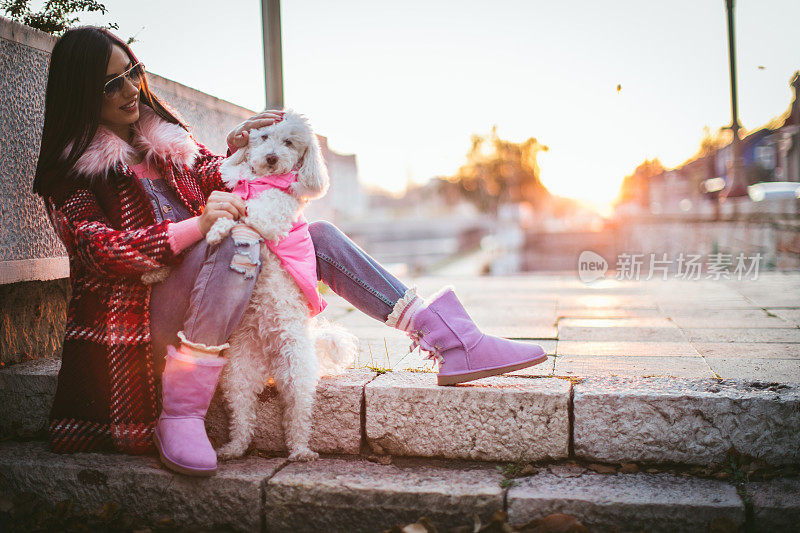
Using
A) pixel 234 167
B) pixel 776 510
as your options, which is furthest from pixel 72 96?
pixel 776 510

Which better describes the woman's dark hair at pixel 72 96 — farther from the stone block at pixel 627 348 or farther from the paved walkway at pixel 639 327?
the stone block at pixel 627 348

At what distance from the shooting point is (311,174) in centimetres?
204

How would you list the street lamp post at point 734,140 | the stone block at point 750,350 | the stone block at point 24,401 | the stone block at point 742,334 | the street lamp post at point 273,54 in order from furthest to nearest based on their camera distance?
the street lamp post at point 734,140 → the stone block at point 742,334 → the street lamp post at point 273,54 → the stone block at point 750,350 → the stone block at point 24,401

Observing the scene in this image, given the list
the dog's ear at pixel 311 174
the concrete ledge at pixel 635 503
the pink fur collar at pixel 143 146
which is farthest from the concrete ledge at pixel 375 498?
the pink fur collar at pixel 143 146

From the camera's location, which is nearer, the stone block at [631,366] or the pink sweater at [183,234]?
the pink sweater at [183,234]

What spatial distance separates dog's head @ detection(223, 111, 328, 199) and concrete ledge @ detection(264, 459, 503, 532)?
0.98 m

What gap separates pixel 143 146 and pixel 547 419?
5.95 feet

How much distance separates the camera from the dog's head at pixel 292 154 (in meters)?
2.04

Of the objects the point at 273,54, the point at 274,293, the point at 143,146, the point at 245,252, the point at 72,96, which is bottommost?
the point at 274,293

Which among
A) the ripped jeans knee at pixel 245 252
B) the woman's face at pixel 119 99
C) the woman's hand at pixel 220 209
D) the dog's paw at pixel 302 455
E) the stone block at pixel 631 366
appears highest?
the woman's face at pixel 119 99

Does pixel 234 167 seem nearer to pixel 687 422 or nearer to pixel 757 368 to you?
pixel 687 422

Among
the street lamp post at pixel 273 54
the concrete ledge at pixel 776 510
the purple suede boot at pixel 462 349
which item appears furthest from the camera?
the street lamp post at pixel 273 54

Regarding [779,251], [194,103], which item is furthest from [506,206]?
[194,103]

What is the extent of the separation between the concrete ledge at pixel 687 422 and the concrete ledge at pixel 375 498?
1.27 ft
